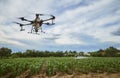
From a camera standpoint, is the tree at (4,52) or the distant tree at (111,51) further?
the distant tree at (111,51)

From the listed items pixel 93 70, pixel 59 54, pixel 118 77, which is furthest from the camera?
pixel 59 54

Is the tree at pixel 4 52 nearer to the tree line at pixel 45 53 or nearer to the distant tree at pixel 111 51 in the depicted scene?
the tree line at pixel 45 53

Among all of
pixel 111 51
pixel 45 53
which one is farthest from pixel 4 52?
pixel 111 51

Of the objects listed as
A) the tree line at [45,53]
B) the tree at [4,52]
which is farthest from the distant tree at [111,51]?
the tree at [4,52]

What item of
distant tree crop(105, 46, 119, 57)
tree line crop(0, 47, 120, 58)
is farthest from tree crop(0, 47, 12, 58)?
distant tree crop(105, 46, 119, 57)

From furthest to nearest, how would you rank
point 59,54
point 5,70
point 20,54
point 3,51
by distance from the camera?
point 59,54, point 20,54, point 3,51, point 5,70

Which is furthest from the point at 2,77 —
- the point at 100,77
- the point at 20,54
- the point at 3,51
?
the point at 20,54

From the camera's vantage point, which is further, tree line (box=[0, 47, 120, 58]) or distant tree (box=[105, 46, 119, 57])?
distant tree (box=[105, 46, 119, 57])

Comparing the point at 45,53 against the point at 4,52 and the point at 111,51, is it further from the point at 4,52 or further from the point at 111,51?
the point at 111,51

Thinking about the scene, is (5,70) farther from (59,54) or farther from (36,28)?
(59,54)

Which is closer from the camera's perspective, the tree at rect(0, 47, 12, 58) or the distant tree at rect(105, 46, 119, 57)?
the tree at rect(0, 47, 12, 58)

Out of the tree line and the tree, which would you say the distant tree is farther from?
the tree
